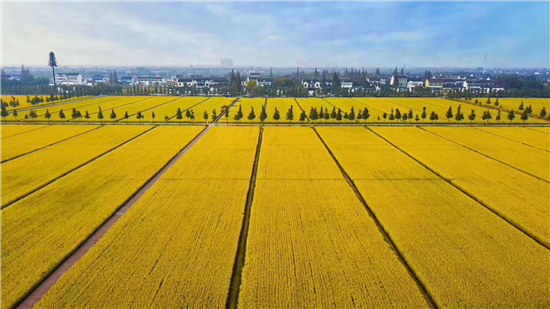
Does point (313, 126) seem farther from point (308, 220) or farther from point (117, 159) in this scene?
point (308, 220)

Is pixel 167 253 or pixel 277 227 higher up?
pixel 277 227

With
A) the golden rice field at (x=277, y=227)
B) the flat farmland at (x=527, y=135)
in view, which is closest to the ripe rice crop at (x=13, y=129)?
the golden rice field at (x=277, y=227)

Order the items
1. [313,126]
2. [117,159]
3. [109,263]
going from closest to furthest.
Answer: [109,263] < [117,159] < [313,126]

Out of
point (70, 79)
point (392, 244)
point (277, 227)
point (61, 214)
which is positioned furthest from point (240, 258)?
point (70, 79)

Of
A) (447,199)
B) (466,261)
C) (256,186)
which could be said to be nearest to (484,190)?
(447,199)

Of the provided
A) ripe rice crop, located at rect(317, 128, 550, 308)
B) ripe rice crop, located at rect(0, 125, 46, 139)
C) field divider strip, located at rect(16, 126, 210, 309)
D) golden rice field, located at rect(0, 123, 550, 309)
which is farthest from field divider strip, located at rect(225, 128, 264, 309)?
ripe rice crop, located at rect(0, 125, 46, 139)

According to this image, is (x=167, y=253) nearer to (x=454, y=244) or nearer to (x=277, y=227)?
(x=277, y=227)
